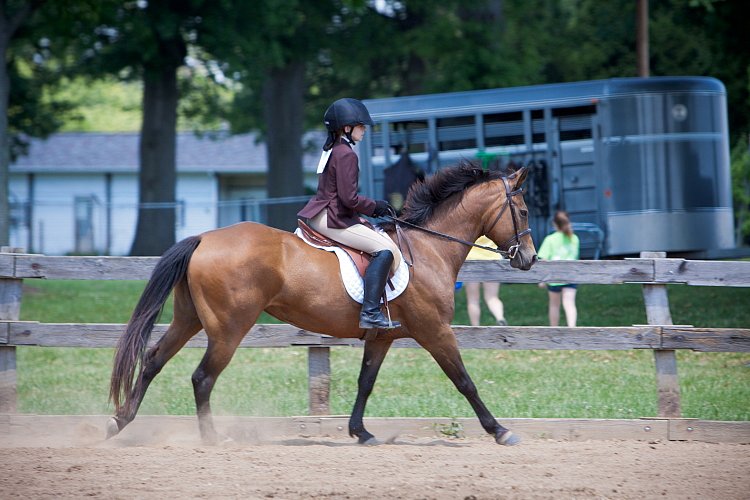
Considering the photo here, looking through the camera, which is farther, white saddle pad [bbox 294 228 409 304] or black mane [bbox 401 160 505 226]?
black mane [bbox 401 160 505 226]

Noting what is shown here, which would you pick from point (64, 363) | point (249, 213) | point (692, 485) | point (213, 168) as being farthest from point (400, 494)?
point (213, 168)

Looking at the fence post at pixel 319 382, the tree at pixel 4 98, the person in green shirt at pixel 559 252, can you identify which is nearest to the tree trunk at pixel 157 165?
the tree at pixel 4 98

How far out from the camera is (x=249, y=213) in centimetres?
2825

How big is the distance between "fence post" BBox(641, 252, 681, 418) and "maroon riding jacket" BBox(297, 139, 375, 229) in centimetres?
267

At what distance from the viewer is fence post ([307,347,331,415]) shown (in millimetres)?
8125

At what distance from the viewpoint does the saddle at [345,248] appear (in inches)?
292

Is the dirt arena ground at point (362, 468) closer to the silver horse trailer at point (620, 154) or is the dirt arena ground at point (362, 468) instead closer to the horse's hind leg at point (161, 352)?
the horse's hind leg at point (161, 352)

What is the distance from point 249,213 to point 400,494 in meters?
23.0

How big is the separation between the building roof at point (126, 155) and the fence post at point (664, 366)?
100ft

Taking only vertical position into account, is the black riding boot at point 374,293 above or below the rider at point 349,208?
below

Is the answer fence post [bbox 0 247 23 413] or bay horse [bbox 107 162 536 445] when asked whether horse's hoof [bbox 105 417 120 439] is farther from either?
fence post [bbox 0 247 23 413]

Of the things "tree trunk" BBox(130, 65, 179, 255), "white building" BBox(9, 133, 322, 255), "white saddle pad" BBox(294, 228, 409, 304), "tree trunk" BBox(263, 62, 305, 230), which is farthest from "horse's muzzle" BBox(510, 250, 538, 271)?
"white building" BBox(9, 133, 322, 255)

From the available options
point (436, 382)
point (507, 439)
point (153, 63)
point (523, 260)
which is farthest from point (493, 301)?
point (153, 63)

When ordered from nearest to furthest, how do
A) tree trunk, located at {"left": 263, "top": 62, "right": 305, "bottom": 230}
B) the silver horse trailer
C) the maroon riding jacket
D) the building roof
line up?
the maroon riding jacket
the silver horse trailer
tree trunk, located at {"left": 263, "top": 62, "right": 305, "bottom": 230}
the building roof
